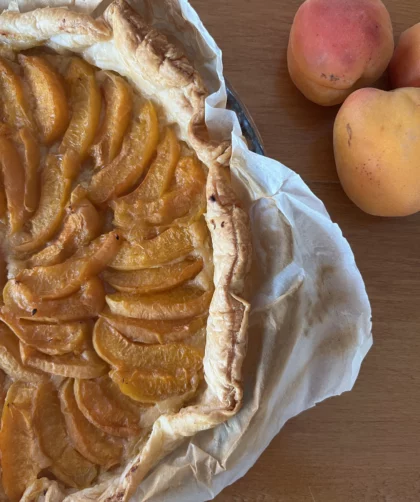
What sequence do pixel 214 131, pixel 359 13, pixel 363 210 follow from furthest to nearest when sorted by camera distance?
pixel 363 210 < pixel 359 13 < pixel 214 131

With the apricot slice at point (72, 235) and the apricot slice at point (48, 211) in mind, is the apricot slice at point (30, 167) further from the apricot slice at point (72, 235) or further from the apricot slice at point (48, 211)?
the apricot slice at point (72, 235)

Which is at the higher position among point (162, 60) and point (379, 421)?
point (162, 60)

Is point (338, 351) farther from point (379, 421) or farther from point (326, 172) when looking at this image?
point (326, 172)

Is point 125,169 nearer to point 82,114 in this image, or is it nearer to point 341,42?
point 82,114

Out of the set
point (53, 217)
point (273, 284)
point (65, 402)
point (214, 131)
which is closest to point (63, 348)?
point (65, 402)

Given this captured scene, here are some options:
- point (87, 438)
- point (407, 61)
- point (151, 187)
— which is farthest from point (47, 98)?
point (407, 61)
